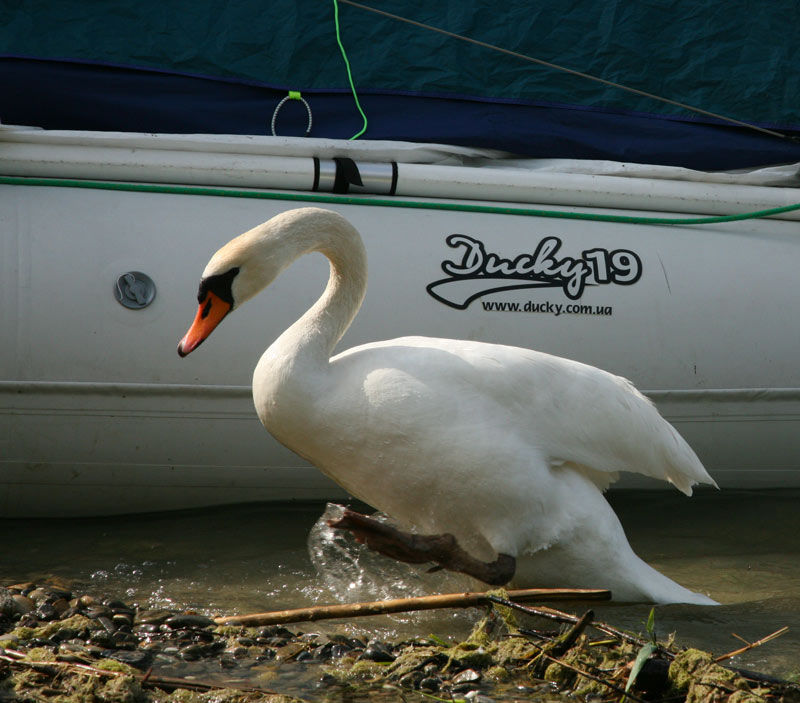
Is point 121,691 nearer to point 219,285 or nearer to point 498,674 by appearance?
point 498,674

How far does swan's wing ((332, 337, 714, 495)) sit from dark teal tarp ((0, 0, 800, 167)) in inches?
81.5

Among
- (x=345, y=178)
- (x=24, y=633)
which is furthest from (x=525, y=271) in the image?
(x=24, y=633)

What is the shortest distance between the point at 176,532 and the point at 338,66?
8.98 feet

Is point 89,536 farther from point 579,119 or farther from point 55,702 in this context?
point 579,119

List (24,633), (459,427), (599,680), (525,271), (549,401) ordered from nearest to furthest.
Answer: (599,680) < (24,633) < (459,427) < (549,401) < (525,271)

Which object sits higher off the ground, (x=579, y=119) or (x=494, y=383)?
(x=579, y=119)

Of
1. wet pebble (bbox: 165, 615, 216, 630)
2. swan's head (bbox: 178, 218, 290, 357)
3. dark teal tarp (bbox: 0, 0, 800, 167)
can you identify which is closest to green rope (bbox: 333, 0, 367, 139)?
dark teal tarp (bbox: 0, 0, 800, 167)

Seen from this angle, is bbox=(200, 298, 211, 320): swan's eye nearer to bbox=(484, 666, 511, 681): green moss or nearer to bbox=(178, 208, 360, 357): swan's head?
bbox=(178, 208, 360, 357): swan's head

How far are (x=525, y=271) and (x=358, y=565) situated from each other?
147 centimetres

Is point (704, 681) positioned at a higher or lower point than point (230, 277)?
A: lower

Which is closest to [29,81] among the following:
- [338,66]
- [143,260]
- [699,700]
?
[143,260]

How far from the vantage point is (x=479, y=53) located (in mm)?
6160

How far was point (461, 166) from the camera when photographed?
17.5 ft

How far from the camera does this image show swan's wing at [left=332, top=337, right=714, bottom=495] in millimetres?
3613
